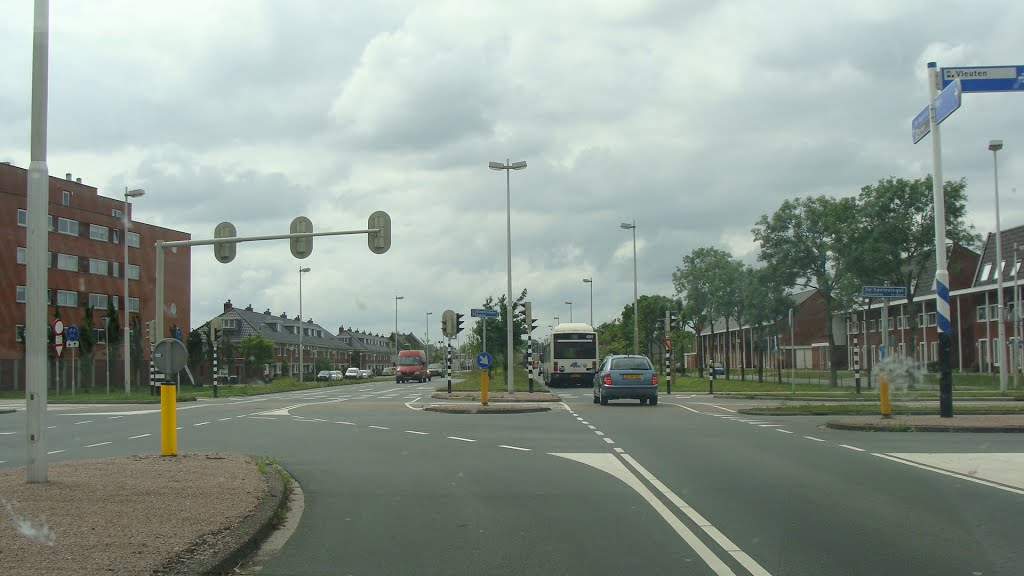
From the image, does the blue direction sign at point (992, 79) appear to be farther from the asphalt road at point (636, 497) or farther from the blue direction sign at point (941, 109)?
the asphalt road at point (636, 497)

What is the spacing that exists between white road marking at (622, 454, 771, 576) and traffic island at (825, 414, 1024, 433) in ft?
27.1

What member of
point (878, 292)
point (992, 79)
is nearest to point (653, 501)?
point (992, 79)

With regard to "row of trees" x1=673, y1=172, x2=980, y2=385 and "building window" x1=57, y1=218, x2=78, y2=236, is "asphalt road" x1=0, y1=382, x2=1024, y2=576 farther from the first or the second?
"building window" x1=57, y1=218, x2=78, y2=236

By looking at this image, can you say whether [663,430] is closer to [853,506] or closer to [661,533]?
[853,506]

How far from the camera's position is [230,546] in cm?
682

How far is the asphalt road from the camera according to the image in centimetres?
698

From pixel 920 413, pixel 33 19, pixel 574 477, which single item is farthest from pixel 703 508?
pixel 920 413

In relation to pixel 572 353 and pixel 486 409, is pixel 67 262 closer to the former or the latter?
pixel 572 353

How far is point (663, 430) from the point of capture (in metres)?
18.4

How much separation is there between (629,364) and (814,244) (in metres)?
22.3

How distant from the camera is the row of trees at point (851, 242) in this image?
4390 centimetres

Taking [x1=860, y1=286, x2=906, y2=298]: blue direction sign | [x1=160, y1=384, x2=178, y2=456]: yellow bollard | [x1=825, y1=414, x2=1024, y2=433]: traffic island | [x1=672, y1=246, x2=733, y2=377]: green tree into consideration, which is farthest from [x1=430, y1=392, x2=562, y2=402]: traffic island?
[x1=672, y1=246, x2=733, y2=377]: green tree

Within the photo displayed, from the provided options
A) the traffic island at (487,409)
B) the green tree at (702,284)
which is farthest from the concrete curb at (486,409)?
the green tree at (702,284)

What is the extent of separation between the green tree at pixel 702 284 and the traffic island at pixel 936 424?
50334 millimetres
